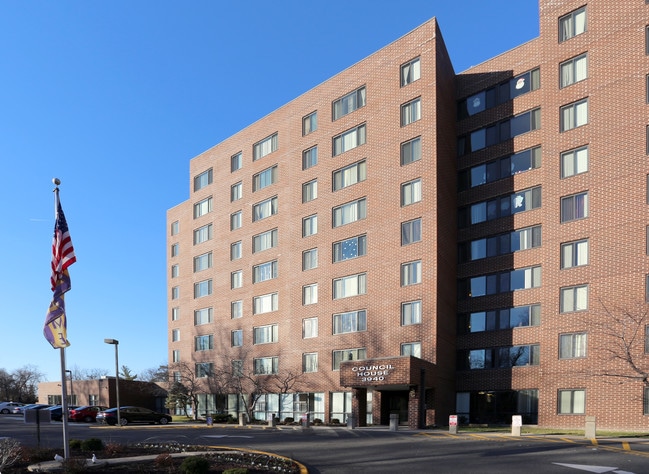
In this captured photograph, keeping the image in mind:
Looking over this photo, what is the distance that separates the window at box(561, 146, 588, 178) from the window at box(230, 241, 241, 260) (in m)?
33.5

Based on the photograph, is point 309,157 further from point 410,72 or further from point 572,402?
point 572,402

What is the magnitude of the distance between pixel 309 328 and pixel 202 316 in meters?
19.4

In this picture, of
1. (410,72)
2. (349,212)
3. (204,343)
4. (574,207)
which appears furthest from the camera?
(204,343)

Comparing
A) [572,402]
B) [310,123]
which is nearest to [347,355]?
[572,402]

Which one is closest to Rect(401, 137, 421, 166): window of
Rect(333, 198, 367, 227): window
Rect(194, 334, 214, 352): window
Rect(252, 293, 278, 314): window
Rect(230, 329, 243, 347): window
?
Rect(333, 198, 367, 227): window

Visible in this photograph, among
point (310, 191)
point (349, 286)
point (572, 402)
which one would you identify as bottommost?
point (572, 402)

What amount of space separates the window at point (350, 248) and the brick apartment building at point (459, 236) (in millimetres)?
148

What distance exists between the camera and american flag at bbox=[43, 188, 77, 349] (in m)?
17.8

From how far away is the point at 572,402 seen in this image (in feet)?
126

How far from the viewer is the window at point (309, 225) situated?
177 ft

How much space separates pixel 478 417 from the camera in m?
43.9

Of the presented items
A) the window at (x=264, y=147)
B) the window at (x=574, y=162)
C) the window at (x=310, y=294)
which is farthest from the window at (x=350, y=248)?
the window at (x=574, y=162)

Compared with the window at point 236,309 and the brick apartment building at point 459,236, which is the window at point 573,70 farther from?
the window at point 236,309

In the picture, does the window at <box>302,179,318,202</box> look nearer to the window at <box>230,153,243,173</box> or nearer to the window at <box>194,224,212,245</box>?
the window at <box>230,153,243,173</box>
